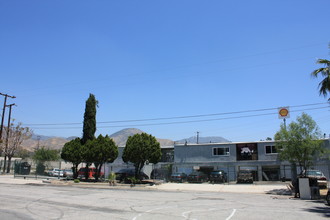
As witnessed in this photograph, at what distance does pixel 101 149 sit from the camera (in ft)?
98.7

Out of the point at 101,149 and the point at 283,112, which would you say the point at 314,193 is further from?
the point at 283,112

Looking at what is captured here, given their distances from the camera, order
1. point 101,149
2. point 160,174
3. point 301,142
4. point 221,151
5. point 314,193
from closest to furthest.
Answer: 1. point 314,193
2. point 301,142
3. point 101,149
4. point 160,174
5. point 221,151

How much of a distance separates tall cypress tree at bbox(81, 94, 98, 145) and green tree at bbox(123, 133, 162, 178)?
16.3 ft

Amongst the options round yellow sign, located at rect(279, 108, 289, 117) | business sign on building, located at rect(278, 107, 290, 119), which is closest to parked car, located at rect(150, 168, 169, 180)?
business sign on building, located at rect(278, 107, 290, 119)

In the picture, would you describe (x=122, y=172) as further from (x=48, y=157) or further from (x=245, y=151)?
(x=48, y=157)

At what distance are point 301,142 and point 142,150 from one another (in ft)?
45.8

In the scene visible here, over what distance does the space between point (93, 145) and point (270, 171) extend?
78.2ft

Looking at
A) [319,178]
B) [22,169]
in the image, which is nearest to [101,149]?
[22,169]

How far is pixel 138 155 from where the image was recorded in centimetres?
2884

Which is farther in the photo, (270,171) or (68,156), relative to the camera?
(270,171)

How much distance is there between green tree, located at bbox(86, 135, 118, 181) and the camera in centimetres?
2994

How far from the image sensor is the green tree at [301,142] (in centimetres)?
2395

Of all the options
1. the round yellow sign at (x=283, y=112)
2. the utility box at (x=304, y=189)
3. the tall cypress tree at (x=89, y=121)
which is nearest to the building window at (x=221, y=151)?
the round yellow sign at (x=283, y=112)

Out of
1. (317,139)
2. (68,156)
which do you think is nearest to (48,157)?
(68,156)
